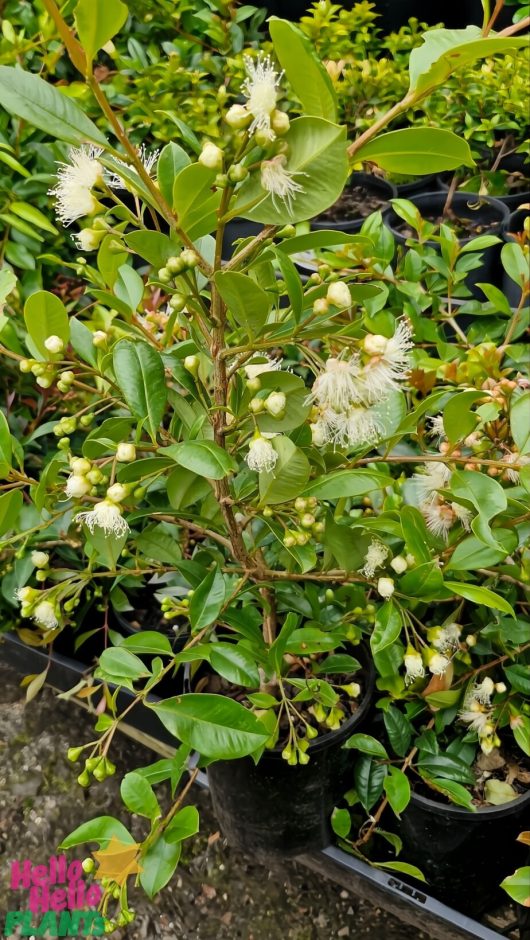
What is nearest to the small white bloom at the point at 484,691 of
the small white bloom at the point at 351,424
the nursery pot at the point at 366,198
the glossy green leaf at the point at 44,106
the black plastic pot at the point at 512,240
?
the small white bloom at the point at 351,424

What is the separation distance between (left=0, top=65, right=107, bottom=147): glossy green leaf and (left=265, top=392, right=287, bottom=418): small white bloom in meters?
0.20

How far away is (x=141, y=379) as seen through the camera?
0.58m

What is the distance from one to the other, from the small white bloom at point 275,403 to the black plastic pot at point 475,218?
1119 mm

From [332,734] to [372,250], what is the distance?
636mm

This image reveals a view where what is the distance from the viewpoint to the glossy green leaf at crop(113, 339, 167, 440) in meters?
0.58

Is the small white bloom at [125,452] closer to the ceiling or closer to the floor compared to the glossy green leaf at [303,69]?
closer to the floor

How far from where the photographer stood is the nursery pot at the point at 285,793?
86 cm

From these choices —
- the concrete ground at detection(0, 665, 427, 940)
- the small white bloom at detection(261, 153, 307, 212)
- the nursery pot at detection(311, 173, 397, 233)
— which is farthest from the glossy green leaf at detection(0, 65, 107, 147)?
the nursery pot at detection(311, 173, 397, 233)

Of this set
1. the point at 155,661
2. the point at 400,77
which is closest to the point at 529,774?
the point at 155,661

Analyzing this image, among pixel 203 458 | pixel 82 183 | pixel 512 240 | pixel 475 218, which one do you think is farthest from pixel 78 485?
pixel 475 218

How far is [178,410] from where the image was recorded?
2.12 ft

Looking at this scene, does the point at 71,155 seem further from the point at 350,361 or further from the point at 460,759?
the point at 460,759

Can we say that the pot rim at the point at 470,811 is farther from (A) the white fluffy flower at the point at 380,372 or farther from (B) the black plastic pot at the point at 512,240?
(B) the black plastic pot at the point at 512,240

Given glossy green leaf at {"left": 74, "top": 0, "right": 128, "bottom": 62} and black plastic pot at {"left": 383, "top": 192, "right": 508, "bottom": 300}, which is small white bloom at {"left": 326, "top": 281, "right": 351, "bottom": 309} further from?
black plastic pot at {"left": 383, "top": 192, "right": 508, "bottom": 300}
